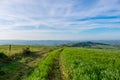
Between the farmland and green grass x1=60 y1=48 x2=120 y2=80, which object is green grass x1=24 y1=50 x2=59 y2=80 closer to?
the farmland

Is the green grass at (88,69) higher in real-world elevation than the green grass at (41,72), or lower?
higher

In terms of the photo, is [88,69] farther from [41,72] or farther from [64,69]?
[64,69]

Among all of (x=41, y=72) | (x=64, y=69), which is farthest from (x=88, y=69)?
(x=64, y=69)

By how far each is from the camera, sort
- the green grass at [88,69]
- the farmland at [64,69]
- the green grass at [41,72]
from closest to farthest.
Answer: the green grass at [88,69] < the farmland at [64,69] < the green grass at [41,72]

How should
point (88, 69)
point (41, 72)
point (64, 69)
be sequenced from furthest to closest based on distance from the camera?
point (64, 69)
point (41, 72)
point (88, 69)

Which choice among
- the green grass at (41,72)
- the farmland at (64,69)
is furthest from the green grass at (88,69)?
the green grass at (41,72)

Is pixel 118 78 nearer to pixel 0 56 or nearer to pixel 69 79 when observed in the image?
pixel 69 79

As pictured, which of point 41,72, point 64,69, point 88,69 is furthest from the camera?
point 64,69

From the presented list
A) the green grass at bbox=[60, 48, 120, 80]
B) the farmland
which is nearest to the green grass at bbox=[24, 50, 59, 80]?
the farmland

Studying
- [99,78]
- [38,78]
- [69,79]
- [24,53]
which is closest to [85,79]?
[99,78]

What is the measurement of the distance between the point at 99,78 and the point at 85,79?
0.95 metres

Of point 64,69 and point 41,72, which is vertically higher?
point 41,72

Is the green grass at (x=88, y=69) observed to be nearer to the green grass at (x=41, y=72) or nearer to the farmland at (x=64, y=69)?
the farmland at (x=64, y=69)

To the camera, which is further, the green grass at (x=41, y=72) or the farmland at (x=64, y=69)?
the green grass at (x=41, y=72)
